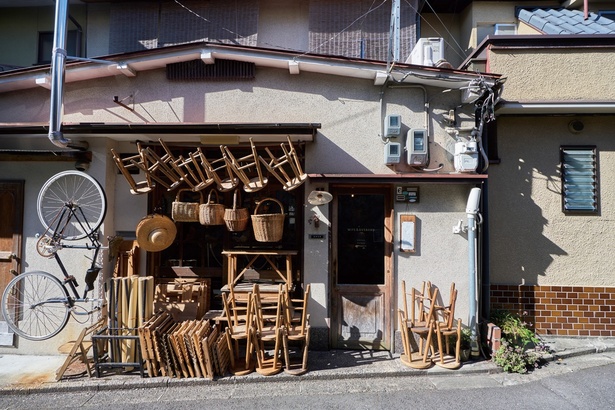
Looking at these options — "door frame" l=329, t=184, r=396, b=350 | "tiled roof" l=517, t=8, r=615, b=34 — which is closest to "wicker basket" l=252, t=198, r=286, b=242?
"door frame" l=329, t=184, r=396, b=350

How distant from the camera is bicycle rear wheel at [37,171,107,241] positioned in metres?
5.81

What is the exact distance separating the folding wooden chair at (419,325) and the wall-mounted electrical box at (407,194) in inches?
55.3

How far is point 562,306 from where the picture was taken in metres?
6.35

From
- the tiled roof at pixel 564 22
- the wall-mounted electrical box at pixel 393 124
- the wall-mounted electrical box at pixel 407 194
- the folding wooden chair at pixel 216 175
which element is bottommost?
the wall-mounted electrical box at pixel 407 194

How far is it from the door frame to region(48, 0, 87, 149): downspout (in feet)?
14.5

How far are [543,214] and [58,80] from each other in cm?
861

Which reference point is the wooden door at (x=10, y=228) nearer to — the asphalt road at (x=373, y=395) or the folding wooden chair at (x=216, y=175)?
the asphalt road at (x=373, y=395)

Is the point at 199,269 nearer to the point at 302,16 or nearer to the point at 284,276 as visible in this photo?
the point at 284,276

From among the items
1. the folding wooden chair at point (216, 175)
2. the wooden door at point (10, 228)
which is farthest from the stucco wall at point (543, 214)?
the wooden door at point (10, 228)

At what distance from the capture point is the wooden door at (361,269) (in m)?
6.10

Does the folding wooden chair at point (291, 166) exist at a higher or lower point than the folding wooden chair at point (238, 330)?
higher

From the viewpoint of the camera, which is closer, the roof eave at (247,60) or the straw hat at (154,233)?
the straw hat at (154,233)

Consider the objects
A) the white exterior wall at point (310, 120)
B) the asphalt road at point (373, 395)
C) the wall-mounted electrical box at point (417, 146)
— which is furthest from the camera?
the white exterior wall at point (310, 120)

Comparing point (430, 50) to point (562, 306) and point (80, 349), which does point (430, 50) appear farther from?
point (80, 349)
